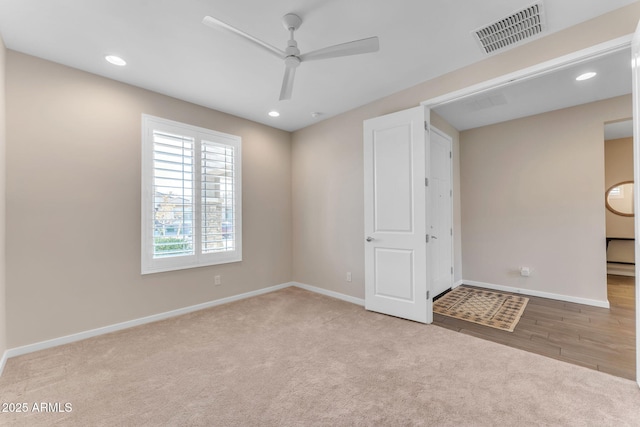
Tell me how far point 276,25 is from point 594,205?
4.54m

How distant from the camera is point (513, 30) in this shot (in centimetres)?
230

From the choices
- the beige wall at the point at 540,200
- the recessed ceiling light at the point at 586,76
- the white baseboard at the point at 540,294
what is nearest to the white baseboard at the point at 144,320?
the white baseboard at the point at 540,294

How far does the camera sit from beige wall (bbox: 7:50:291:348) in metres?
2.54

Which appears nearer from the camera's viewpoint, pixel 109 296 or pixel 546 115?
pixel 109 296

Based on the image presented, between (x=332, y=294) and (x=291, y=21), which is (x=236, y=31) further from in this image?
(x=332, y=294)

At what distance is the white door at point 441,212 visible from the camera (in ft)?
13.5

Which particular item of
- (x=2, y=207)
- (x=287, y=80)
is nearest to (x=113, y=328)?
(x=2, y=207)

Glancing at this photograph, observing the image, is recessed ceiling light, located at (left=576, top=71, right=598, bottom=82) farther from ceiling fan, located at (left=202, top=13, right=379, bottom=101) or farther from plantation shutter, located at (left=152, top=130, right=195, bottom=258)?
plantation shutter, located at (left=152, top=130, right=195, bottom=258)

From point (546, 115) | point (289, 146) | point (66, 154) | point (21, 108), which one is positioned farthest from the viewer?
point (289, 146)

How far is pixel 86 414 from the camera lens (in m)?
1.75

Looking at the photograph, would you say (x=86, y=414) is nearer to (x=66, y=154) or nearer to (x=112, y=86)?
(x=66, y=154)

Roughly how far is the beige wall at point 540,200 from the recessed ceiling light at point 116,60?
5.03m

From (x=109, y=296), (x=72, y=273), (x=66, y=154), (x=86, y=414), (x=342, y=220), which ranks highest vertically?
(x=66, y=154)

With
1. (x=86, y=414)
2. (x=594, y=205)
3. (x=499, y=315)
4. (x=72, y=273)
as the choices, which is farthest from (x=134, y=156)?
(x=594, y=205)
